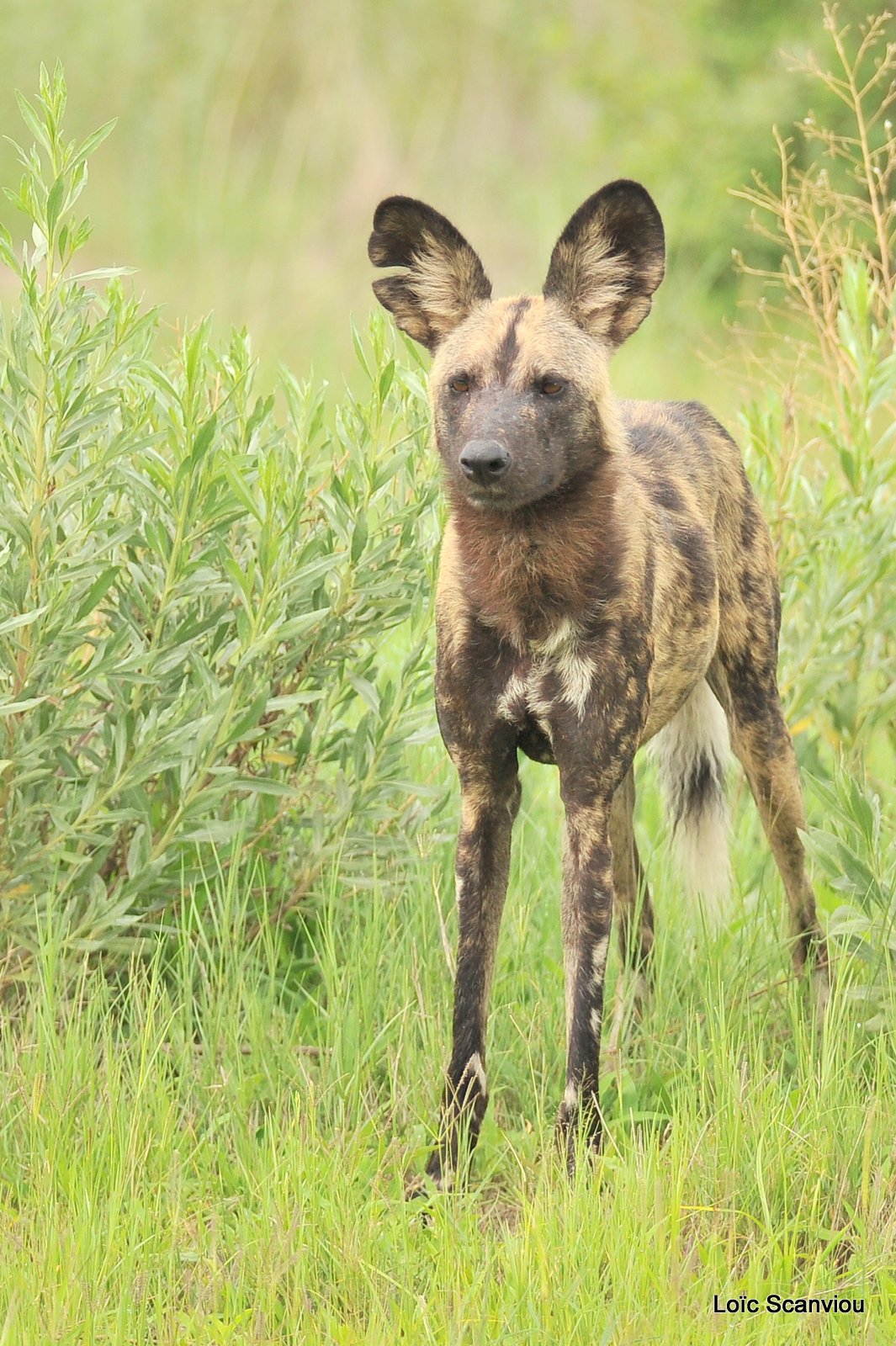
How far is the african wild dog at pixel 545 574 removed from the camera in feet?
10.2

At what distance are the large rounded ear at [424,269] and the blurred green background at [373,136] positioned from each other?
4.85 meters

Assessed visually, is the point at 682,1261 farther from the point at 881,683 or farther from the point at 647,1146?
the point at 881,683

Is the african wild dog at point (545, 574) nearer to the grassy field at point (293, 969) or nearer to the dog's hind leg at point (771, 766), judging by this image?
the grassy field at point (293, 969)

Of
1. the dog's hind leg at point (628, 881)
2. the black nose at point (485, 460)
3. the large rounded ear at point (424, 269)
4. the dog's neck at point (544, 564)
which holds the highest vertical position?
the large rounded ear at point (424, 269)

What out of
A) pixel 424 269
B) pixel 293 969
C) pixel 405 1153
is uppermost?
pixel 424 269

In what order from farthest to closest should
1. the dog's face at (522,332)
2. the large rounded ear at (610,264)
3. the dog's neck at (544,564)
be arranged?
the large rounded ear at (610,264) → the dog's neck at (544,564) → the dog's face at (522,332)

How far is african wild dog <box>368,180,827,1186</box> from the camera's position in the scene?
10.2ft

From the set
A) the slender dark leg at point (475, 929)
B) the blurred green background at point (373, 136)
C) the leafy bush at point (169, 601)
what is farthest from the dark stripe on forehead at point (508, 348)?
the blurred green background at point (373, 136)

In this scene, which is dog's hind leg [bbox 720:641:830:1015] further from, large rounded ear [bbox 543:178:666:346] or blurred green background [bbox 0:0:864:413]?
blurred green background [bbox 0:0:864:413]

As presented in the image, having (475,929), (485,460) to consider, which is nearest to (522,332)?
(485,460)

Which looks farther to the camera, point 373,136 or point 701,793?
point 373,136

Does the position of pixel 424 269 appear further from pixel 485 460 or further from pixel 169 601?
pixel 169 601

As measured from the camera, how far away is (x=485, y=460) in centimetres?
290

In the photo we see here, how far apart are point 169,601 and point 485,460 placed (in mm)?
850
